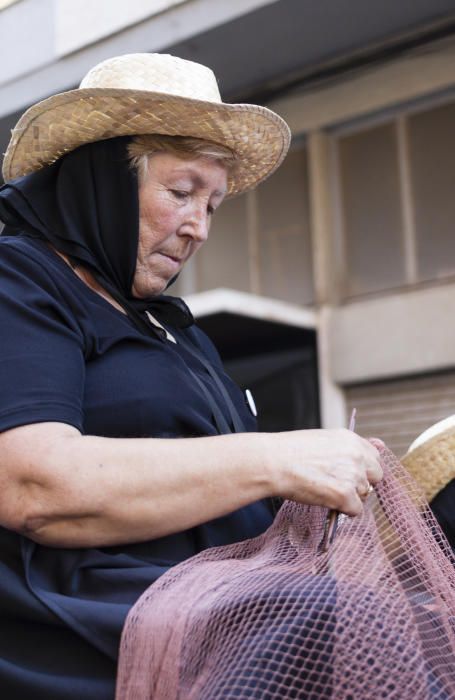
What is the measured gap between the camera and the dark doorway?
879cm

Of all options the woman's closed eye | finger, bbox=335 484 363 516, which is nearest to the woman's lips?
the woman's closed eye

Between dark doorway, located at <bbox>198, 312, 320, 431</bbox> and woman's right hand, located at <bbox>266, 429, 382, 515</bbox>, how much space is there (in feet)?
21.9

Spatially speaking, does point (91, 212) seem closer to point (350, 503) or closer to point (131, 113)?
point (131, 113)

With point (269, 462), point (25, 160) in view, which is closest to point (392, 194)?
point (25, 160)

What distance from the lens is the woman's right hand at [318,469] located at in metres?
1.80

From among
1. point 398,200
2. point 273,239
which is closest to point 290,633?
point 398,200

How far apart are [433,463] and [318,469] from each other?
2.14 feet

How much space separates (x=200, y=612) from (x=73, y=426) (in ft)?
1.21

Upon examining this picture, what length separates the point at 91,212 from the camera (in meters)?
2.17

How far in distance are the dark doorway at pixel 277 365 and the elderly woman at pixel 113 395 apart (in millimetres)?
6159

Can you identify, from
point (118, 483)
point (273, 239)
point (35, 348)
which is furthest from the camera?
point (273, 239)

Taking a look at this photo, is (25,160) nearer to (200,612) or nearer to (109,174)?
(109,174)

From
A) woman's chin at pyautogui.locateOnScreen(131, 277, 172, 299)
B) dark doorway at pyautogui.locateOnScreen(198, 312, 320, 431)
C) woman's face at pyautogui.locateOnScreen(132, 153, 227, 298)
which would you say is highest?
woman's face at pyautogui.locateOnScreen(132, 153, 227, 298)

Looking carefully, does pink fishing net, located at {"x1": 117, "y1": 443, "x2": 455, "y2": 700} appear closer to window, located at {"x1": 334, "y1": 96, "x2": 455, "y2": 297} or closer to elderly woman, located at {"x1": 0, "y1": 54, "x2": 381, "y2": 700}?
elderly woman, located at {"x1": 0, "y1": 54, "x2": 381, "y2": 700}
